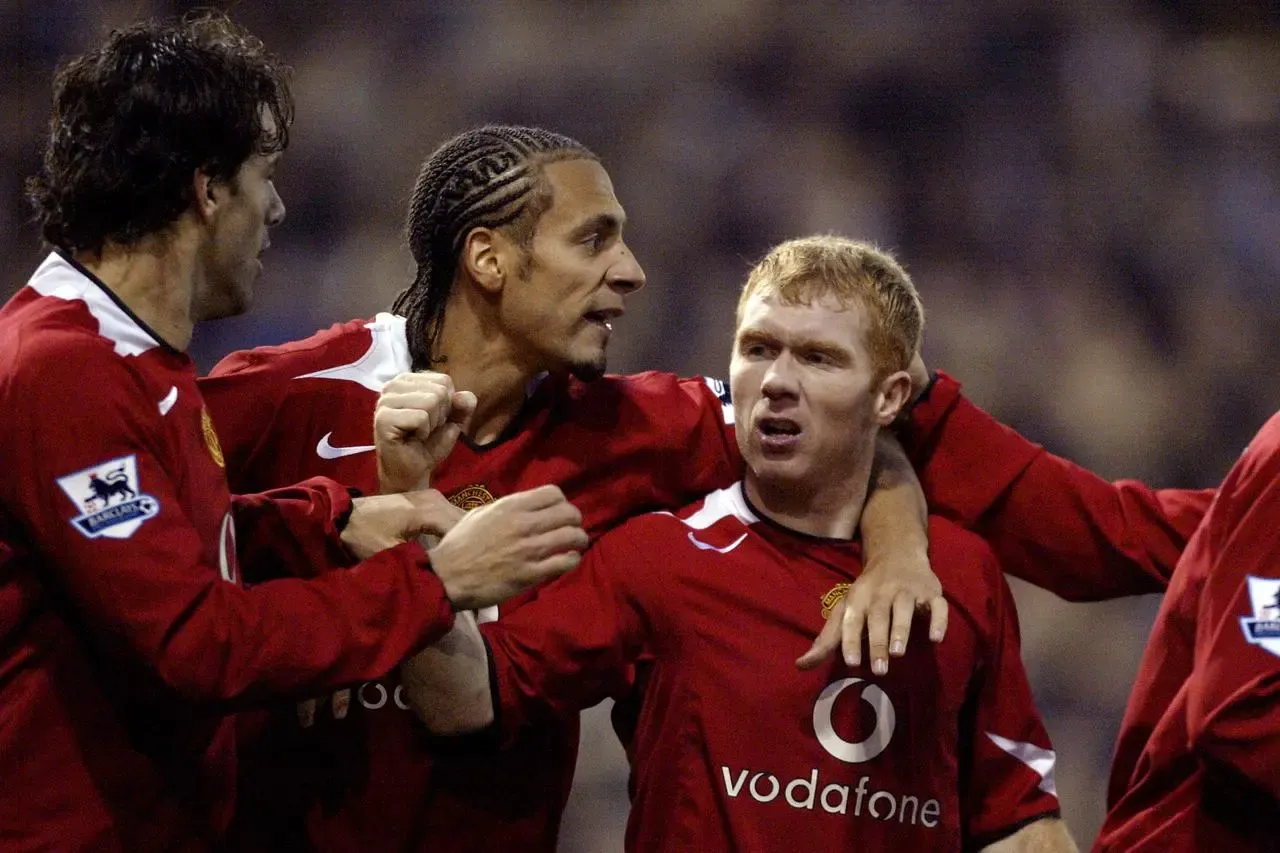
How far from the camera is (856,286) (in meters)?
2.36

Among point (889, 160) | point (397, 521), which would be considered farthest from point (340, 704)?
point (889, 160)

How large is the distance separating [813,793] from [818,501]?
0.47 metres

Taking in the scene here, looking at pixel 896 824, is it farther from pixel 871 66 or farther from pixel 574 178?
pixel 871 66

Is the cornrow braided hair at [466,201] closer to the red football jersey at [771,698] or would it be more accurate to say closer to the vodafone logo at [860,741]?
the red football jersey at [771,698]

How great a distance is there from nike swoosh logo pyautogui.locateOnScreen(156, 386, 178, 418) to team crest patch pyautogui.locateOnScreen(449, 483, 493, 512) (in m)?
0.64

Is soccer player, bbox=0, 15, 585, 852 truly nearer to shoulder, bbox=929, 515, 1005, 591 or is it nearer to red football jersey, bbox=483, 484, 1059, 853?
red football jersey, bbox=483, 484, 1059, 853

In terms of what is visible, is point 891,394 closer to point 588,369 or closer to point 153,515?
point 588,369

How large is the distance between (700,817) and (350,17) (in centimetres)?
407

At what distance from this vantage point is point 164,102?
1.90 meters

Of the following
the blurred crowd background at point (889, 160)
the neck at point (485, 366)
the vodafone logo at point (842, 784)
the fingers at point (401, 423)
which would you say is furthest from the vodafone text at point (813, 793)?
the blurred crowd background at point (889, 160)

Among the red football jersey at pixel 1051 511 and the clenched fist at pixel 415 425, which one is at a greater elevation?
the clenched fist at pixel 415 425

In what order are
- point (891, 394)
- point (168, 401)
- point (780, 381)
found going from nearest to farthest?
1. point (168, 401)
2. point (780, 381)
3. point (891, 394)

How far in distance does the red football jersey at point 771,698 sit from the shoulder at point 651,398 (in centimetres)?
27

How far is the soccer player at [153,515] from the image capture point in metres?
1.66
